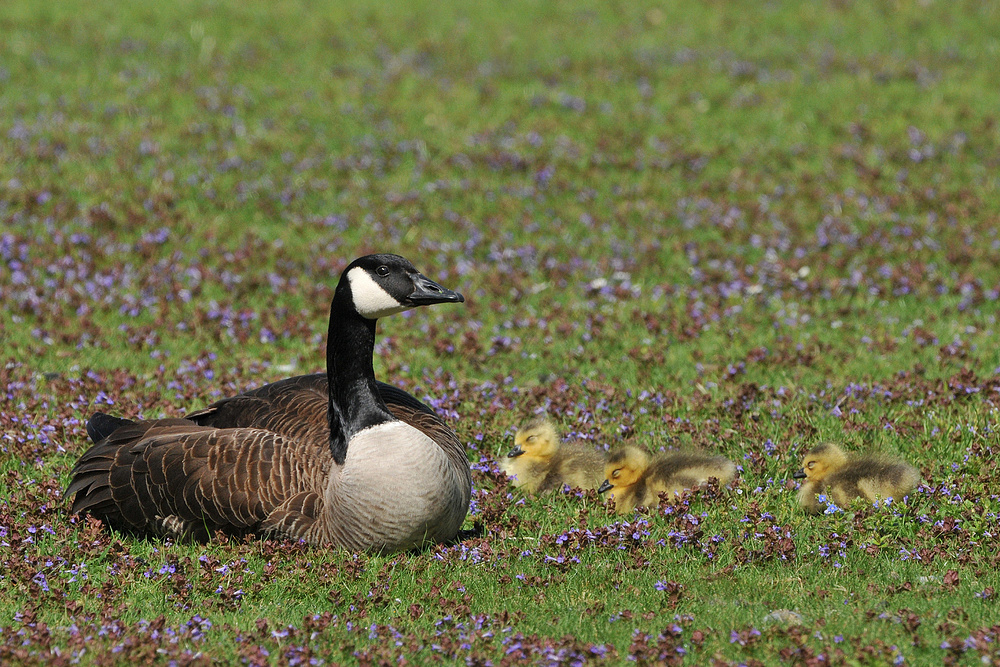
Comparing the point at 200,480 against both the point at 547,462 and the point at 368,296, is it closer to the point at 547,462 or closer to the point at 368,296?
the point at 368,296

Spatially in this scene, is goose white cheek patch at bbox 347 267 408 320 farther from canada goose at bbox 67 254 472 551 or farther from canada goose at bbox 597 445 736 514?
canada goose at bbox 597 445 736 514

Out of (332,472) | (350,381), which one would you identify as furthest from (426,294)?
(332,472)

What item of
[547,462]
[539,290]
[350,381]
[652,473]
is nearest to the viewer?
[350,381]

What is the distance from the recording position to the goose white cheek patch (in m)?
6.66

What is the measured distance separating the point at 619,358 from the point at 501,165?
571cm

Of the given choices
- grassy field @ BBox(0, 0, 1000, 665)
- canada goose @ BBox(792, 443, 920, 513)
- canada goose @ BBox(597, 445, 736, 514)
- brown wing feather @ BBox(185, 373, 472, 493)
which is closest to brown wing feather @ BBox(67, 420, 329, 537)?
grassy field @ BBox(0, 0, 1000, 665)

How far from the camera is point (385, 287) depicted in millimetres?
6656

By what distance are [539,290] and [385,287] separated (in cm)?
565

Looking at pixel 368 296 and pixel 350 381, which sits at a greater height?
pixel 368 296

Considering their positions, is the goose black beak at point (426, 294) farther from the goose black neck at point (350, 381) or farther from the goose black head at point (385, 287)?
the goose black neck at point (350, 381)

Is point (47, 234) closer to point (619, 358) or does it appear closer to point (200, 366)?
point (200, 366)

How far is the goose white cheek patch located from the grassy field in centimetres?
153

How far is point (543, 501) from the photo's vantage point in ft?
25.1

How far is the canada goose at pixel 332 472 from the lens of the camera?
6.48 meters
